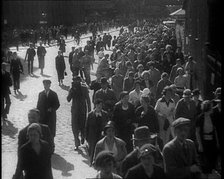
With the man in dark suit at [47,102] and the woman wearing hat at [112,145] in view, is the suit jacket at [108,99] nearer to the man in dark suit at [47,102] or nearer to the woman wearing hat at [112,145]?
the man in dark suit at [47,102]

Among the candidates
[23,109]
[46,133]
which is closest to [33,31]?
[23,109]

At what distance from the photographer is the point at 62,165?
38.6 feet

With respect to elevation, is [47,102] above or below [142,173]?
below

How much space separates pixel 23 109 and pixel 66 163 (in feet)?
24.6

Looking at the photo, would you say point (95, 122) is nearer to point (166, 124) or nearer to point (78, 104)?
point (166, 124)

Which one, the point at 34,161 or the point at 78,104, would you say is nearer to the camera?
the point at 34,161

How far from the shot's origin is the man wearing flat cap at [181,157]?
693 centimetres

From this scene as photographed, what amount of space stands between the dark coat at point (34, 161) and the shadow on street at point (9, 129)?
7057 millimetres

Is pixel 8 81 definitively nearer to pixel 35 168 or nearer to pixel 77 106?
pixel 77 106

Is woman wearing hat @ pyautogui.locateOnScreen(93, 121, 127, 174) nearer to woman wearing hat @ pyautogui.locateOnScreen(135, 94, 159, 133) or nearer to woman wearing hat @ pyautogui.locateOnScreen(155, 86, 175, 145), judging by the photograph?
woman wearing hat @ pyautogui.locateOnScreen(135, 94, 159, 133)

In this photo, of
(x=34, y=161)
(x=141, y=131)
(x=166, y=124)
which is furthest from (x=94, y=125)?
(x=141, y=131)

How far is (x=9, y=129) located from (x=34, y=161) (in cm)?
824

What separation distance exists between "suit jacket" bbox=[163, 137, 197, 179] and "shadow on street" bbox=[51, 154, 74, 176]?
4.24m

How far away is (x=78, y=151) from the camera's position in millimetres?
13000
